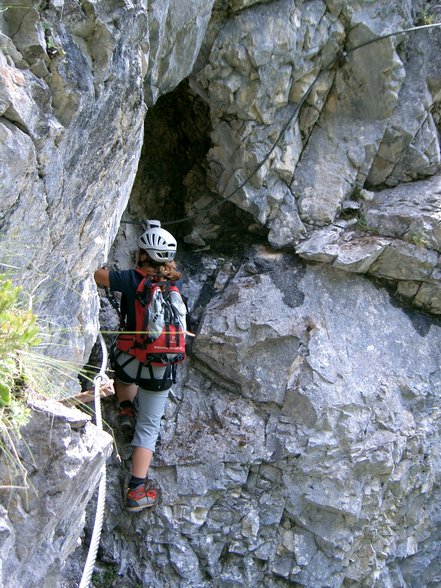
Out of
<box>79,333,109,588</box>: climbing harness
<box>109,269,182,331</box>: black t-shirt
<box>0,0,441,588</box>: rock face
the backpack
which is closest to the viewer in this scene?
<box>79,333,109,588</box>: climbing harness

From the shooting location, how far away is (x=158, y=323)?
562 centimetres

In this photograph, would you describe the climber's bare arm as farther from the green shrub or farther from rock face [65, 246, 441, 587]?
the green shrub

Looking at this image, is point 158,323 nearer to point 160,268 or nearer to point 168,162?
point 160,268

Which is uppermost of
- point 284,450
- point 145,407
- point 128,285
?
point 128,285

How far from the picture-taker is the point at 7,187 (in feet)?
11.1

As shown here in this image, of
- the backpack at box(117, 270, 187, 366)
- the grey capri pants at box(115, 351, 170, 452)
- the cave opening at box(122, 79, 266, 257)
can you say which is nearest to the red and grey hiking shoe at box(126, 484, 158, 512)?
the grey capri pants at box(115, 351, 170, 452)

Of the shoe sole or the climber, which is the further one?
the shoe sole

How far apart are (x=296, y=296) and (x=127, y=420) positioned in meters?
2.19

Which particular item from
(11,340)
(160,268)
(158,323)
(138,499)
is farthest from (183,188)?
(11,340)

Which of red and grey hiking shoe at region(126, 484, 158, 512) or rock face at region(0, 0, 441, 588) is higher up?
rock face at region(0, 0, 441, 588)

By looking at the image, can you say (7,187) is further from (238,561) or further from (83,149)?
(238,561)

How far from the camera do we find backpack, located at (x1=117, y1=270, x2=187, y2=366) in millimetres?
5652

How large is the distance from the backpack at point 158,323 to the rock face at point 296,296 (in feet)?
1.94

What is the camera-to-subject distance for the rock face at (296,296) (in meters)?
6.26
